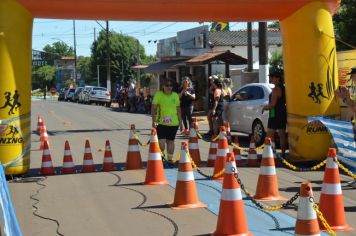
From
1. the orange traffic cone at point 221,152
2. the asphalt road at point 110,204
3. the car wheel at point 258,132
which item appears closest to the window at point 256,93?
the car wheel at point 258,132

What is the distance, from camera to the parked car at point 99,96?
48656 mm

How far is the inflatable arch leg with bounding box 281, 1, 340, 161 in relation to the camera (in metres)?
11.8

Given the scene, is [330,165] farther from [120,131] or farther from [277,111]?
[120,131]

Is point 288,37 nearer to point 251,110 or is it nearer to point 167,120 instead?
point 167,120

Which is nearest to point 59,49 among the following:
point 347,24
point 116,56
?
point 116,56

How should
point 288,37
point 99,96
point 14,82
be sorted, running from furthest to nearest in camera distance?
point 99,96 → point 288,37 → point 14,82

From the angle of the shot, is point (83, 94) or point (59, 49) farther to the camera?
point (59, 49)

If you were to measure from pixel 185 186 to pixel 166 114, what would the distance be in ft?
14.2

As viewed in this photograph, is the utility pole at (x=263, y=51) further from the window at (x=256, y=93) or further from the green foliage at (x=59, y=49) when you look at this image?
the green foliage at (x=59, y=49)

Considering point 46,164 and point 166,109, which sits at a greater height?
point 166,109

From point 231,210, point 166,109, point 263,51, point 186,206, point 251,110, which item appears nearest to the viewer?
point 231,210

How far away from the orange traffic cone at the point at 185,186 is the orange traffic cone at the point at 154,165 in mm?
1759

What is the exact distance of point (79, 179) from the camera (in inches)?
426

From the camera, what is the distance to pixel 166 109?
12078 millimetres
